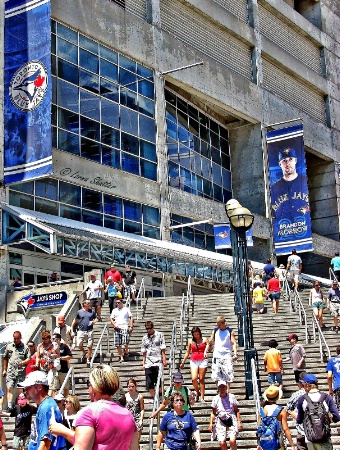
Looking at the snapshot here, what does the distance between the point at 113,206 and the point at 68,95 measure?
17.0 ft

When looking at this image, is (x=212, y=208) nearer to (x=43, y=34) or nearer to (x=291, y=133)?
(x=291, y=133)

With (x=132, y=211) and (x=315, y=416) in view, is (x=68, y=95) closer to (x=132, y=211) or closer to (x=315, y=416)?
(x=132, y=211)

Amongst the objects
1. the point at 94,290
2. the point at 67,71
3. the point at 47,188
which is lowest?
the point at 94,290

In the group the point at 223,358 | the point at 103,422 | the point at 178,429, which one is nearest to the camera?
the point at 103,422

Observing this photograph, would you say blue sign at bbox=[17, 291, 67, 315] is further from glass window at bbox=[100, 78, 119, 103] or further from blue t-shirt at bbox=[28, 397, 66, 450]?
blue t-shirt at bbox=[28, 397, 66, 450]

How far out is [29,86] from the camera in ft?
97.6

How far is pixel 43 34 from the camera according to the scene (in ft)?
97.8

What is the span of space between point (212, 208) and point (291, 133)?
260 inches

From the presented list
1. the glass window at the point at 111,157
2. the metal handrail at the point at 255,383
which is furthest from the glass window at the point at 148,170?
the metal handrail at the point at 255,383

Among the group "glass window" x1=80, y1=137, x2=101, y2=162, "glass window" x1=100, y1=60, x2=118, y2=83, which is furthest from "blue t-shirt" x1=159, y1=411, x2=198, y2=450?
"glass window" x1=100, y1=60, x2=118, y2=83

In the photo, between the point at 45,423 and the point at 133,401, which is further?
the point at 133,401

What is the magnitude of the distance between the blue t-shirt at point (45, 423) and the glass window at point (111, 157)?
98.0ft

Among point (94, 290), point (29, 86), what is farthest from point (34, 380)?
point (29, 86)

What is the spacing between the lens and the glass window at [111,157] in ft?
118
